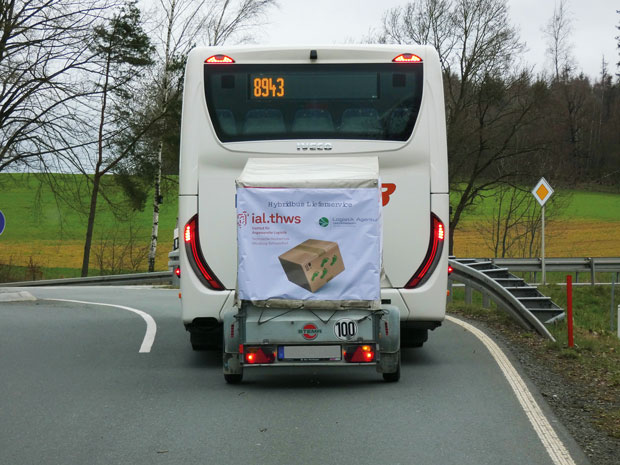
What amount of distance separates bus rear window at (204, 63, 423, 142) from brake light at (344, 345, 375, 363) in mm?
2243

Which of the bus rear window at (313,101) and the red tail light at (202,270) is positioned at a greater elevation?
the bus rear window at (313,101)

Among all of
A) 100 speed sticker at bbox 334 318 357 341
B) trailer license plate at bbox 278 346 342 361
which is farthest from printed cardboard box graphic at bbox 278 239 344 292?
trailer license plate at bbox 278 346 342 361

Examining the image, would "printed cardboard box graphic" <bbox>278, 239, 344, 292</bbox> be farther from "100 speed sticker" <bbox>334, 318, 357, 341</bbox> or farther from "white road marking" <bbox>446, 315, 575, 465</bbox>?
"white road marking" <bbox>446, 315, 575, 465</bbox>

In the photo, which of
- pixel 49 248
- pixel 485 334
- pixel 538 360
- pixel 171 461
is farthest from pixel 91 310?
pixel 49 248

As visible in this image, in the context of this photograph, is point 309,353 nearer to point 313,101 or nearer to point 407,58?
point 313,101

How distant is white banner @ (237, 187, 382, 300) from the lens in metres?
8.52

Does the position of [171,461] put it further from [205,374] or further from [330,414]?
[205,374]

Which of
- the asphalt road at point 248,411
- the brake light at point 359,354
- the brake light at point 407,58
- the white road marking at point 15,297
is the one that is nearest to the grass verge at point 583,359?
the asphalt road at point 248,411

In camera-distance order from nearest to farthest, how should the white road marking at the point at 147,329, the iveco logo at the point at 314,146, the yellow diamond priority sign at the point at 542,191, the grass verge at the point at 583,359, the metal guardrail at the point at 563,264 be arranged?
the grass verge at the point at 583,359 < the iveco logo at the point at 314,146 < the white road marking at the point at 147,329 < the yellow diamond priority sign at the point at 542,191 < the metal guardrail at the point at 563,264

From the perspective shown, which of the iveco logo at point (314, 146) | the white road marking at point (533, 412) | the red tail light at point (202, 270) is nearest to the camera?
the white road marking at point (533, 412)

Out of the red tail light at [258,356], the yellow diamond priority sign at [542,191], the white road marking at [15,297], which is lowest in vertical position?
the white road marking at [15,297]

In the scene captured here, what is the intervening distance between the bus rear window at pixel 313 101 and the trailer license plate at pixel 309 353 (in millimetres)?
2274

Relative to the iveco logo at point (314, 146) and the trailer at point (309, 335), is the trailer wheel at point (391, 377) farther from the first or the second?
the iveco logo at point (314, 146)

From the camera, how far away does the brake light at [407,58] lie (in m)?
9.66
